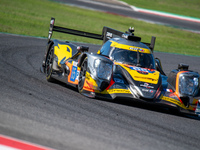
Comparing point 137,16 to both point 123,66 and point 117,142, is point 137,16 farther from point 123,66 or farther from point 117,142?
point 117,142

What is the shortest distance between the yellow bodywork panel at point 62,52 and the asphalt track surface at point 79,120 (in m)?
0.64

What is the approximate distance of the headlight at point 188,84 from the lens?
288 inches

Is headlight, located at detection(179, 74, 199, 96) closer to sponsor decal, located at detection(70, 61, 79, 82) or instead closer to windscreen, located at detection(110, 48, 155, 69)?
windscreen, located at detection(110, 48, 155, 69)

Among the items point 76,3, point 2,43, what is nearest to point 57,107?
point 2,43

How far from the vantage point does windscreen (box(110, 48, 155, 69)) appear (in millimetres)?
8211

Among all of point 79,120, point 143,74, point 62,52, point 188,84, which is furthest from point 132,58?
point 79,120

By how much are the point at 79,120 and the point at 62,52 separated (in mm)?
3681

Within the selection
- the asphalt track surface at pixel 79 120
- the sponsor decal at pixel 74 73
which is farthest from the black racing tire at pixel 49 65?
the sponsor decal at pixel 74 73

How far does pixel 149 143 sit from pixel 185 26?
87.3 feet

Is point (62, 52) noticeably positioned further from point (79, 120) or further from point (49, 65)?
point (79, 120)

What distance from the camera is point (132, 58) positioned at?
27.3 ft

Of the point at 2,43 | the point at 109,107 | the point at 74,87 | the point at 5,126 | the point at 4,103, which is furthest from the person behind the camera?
the point at 2,43

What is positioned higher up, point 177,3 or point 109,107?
point 177,3

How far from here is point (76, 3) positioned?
3428 cm
